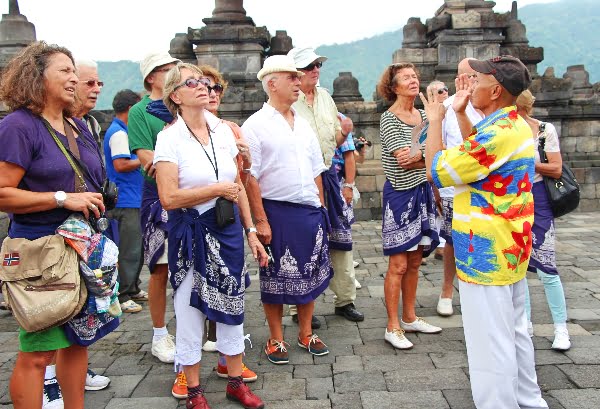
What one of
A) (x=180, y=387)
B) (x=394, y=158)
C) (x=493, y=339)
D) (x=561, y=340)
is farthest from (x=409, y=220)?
(x=180, y=387)

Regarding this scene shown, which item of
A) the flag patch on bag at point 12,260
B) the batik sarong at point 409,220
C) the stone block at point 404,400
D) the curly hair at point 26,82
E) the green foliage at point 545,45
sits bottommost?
the stone block at point 404,400

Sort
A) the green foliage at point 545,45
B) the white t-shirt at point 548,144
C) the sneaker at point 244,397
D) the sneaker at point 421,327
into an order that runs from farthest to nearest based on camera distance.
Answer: the green foliage at point 545,45 → the sneaker at point 421,327 → the white t-shirt at point 548,144 → the sneaker at point 244,397

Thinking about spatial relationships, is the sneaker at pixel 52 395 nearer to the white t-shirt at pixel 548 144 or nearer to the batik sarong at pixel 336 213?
the batik sarong at pixel 336 213

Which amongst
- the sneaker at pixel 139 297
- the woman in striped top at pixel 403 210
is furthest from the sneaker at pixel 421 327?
the sneaker at pixel 139 297

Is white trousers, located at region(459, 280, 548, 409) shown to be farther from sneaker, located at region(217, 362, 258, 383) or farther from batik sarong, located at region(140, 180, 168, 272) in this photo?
batik sarong, located at region(140, 180, 168, 272)

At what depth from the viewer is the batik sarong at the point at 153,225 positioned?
4.27m

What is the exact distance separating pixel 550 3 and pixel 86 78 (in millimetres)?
137389

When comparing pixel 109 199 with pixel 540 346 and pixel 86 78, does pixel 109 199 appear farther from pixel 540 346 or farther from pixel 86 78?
pixel 540 346

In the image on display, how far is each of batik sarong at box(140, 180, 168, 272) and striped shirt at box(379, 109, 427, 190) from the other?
1708 millimetres

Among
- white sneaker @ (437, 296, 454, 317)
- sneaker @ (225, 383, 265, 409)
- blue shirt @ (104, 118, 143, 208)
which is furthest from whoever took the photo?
blue shirt @ (104, 118, 143, 208)

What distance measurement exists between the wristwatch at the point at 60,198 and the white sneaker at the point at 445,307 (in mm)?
3411

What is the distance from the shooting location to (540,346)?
4441 mm

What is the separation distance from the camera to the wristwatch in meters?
2.94

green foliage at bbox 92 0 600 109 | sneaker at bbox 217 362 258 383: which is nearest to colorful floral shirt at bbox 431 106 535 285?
sneaker at bbox 217 362 258 383
